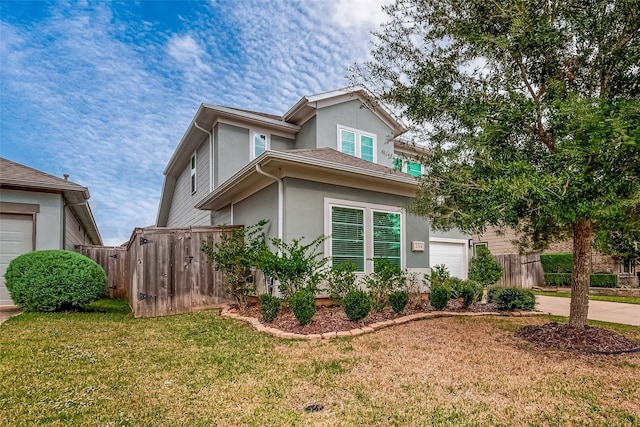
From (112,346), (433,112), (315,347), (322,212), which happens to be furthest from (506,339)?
(112,346)

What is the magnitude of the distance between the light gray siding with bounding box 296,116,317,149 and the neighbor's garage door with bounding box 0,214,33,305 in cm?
761

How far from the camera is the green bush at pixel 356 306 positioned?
20.0ft

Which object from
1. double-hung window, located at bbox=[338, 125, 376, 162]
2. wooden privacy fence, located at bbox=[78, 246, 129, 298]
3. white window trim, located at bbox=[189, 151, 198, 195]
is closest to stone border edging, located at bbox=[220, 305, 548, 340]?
white window trim, located at bbox=[189, 151, 198, 195]

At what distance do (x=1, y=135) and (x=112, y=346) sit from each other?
8.43 metres

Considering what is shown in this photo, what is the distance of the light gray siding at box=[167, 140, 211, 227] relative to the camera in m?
12.0

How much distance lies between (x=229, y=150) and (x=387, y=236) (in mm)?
5393

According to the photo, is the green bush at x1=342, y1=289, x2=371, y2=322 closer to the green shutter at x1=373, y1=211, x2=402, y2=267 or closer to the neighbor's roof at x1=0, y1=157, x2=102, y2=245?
the green shutter at x1=373, y1=211, x2=402, y2=267

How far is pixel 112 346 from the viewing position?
5137mm

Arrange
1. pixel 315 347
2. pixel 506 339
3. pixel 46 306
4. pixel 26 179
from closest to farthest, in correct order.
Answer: pixel 315 347, pixel 506 339, pixel 46 306, pixel 26 179

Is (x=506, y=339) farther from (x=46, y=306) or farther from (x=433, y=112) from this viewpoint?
(x=46, y=306)

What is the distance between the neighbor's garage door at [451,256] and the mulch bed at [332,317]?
5051mm

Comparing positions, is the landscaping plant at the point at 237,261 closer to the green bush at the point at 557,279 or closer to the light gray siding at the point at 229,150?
the light gray siding at the point at 229,150

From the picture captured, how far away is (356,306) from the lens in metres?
6.09

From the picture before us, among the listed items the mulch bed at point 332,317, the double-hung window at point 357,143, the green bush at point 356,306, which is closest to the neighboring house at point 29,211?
the mulch bed at point 332,317
